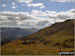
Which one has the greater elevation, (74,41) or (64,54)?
(64,54)

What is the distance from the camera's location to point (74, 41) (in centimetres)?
16375

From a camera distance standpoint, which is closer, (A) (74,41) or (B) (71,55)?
(B) (71,55)

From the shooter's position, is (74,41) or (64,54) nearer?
(64,54)

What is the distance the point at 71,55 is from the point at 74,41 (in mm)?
131418

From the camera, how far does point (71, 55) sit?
116 ft

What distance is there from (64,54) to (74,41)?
13303cm

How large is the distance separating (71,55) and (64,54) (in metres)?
2.09

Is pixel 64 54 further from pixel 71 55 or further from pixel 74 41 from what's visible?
pixel 74 41

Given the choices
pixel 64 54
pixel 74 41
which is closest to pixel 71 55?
pixel 64 54

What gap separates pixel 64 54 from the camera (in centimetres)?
3416

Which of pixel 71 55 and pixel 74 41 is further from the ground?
pixel 71 55
